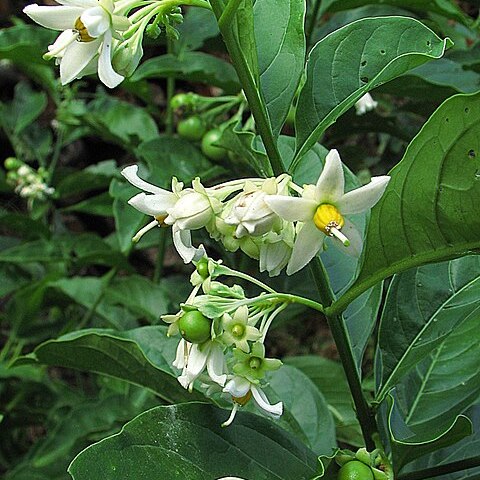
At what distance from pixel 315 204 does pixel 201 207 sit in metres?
0.12

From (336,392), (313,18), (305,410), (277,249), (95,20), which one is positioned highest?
(95,20)

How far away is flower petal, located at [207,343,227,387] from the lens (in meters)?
0.80

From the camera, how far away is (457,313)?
997 mm

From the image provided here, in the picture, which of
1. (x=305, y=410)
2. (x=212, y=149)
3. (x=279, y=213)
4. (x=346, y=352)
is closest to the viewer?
(x=279, y=213)

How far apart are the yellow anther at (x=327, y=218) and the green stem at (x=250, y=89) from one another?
130 mm

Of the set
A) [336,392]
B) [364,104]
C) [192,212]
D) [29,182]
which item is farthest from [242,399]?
[29,182]

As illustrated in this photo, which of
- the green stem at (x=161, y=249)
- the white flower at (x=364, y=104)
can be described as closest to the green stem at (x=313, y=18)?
the white flower at (x=364, y=104)

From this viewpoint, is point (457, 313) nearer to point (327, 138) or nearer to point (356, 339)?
point (356, 339)

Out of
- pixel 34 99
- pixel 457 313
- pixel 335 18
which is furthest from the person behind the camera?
pixel 34 99

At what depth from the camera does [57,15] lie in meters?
0.78

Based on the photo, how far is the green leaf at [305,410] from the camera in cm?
114

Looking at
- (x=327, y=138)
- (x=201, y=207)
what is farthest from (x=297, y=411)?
(x=327, y=138)

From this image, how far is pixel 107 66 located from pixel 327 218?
28 centimetres

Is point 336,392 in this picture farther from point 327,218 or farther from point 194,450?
point 327,218
